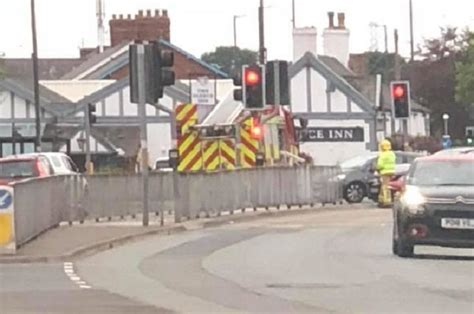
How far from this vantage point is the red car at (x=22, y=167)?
33750 millimetres

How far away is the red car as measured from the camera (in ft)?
111

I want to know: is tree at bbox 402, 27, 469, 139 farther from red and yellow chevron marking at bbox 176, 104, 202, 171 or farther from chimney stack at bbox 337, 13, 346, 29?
red and yellow chevron marking at bbox 176, 104, 202, 171

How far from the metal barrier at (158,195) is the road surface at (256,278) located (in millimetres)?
2017

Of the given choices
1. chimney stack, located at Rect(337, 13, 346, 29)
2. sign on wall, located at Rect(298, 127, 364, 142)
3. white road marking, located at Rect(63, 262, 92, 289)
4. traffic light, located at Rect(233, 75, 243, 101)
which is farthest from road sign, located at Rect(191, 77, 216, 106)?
chimney stack, located at Rect(337, 13, 346, 29)

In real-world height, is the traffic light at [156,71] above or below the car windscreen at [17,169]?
above

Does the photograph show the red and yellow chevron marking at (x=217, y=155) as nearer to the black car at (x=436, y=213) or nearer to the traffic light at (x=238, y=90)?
Result: the traffic light at (x=238, y=90)

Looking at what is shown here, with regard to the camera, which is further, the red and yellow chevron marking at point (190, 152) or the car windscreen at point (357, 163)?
the car windscreen at point (357, 163)

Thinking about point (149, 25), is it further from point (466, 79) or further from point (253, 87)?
point (253, 87)

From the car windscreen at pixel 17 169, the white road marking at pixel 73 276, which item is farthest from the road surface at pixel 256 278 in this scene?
the car windscreen at pixel 17 169

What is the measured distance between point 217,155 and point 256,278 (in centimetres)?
2062

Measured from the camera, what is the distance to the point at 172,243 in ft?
86.9

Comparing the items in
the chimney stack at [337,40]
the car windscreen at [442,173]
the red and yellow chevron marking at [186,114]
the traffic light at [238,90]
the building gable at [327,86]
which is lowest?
the car windscreen at [442,173]

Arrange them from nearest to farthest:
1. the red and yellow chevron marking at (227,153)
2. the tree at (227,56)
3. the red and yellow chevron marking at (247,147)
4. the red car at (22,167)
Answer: the red car at (22,167), the red and yellow chevron marking at (227,153), the red and yellow chevron marking at (247,147), the tree at (227,56)

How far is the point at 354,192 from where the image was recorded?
4591cm
